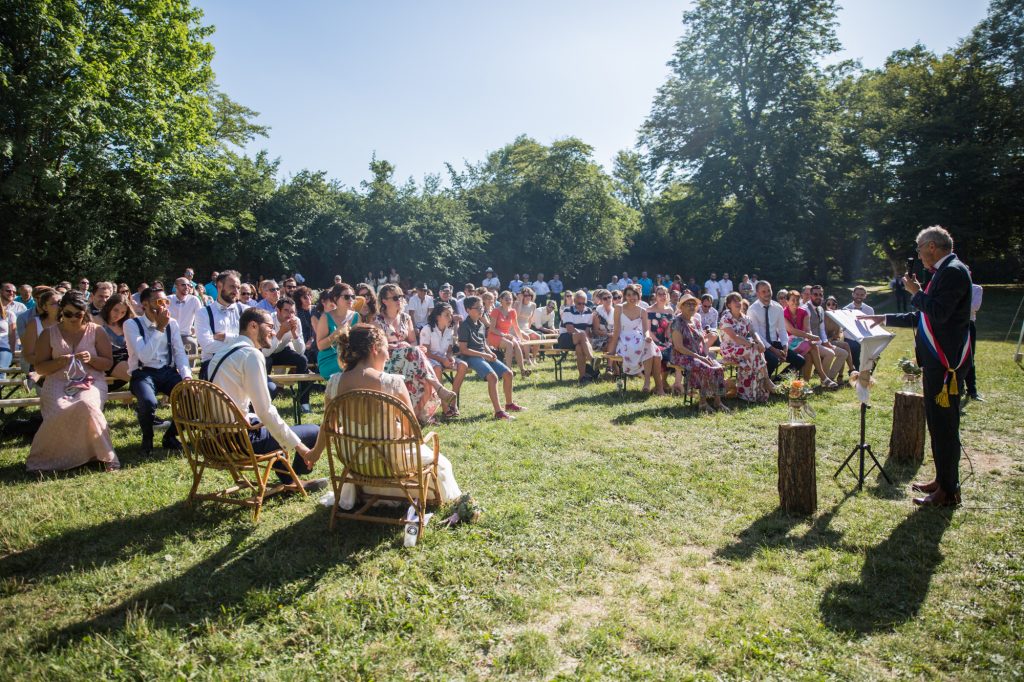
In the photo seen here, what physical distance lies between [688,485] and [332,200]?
94.2 feet

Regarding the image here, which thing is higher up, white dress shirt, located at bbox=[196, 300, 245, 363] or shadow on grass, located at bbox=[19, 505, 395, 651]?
white dress shirt, located at bbox=[196, 300, 245, 363]

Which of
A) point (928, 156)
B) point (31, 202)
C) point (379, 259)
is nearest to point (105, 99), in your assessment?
point (31, 202)

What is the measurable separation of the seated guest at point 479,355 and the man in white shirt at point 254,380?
12.4 ft

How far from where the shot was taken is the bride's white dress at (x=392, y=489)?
14.2ft

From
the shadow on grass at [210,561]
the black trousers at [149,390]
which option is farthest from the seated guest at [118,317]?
the shadow on grass at [210,561]

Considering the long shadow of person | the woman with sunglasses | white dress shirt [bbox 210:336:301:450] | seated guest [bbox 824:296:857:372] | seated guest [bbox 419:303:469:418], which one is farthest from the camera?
seated guest [bbox 824:296:857:372]

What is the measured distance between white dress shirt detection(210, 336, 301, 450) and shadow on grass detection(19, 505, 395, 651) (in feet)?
2.37

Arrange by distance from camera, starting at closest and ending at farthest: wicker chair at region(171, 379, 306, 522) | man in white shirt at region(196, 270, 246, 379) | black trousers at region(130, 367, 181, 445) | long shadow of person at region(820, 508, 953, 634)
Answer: long shadow of person at region(820, 508, 953, 634) < wicker chair at region(171, 379, 306, 522) < black trousers at region(130, 367, 181, 445) < man in white shirt at region(196, 270, 246, 379)

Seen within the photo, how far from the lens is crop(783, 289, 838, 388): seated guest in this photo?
9.77m

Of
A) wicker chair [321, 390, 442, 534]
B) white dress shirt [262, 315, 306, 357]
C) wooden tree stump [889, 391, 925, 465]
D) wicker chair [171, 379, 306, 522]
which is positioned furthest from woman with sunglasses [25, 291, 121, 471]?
wooden tree stump [889, 391, 925, 465]

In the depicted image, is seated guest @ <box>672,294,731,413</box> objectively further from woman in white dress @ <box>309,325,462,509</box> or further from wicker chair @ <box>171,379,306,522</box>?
wicker chair @ <box>171,379,306,522</box>

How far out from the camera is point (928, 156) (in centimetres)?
2973

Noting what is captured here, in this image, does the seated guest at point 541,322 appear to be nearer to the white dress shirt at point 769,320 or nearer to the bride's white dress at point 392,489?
the white dress shirt at point 769,320

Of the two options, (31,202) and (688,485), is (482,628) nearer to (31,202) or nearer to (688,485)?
(688,485)
